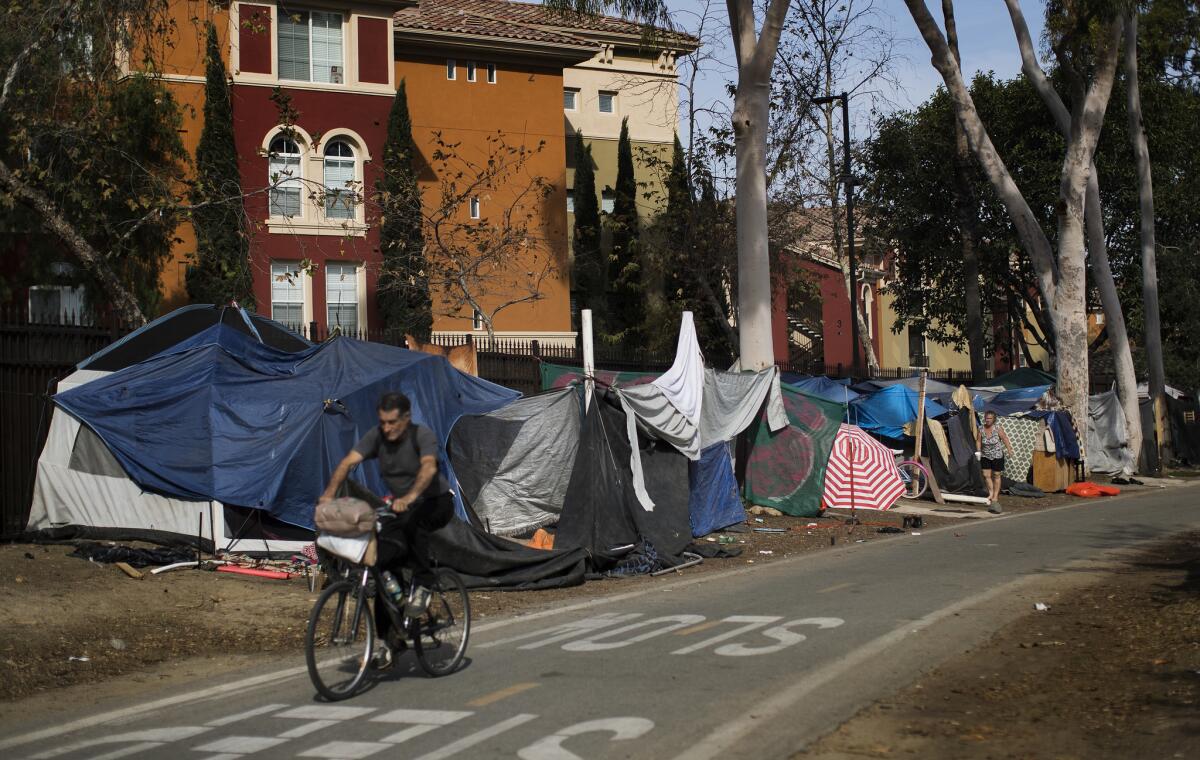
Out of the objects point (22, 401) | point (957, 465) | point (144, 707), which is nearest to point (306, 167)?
point (957, 465)

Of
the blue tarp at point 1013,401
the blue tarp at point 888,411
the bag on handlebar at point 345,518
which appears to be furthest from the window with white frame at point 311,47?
the bag on handlebar at point 345,518

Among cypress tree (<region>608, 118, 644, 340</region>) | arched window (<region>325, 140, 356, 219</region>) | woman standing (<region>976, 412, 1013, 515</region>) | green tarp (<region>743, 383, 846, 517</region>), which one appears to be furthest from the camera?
cypress tree (<region>608, 118, 644, 340</region>)

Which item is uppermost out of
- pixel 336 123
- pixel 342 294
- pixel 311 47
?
pixel 311 47

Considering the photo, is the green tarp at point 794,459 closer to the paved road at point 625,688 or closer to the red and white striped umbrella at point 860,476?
the red and white striped umbrella at point 860,476

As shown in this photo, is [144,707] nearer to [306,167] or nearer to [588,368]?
[588,368]

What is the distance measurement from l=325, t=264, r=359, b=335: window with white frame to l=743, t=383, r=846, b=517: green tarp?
1591cm

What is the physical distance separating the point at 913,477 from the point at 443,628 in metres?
18.0

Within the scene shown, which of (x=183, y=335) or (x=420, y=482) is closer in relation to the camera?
(x=420, y=482)

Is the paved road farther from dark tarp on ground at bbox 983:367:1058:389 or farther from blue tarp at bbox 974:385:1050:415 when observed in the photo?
dark tarp on ground at bbox 983:367:1058:389

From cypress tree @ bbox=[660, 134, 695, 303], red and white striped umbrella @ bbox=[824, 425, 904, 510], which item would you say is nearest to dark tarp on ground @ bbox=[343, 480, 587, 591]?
red and white striped umbrella @ bbox=[824, 425, 904, 510]

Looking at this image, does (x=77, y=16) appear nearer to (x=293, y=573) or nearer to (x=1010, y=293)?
(x=293, y=573)

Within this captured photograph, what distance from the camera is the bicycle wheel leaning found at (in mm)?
7691

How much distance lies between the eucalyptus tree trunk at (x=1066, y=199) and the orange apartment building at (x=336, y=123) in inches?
446

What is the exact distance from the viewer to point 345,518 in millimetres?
7719
